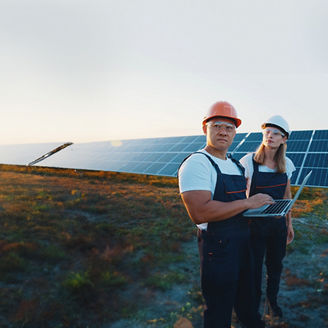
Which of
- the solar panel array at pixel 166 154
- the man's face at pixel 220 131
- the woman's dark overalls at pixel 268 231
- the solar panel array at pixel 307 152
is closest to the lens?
the man's face at pixel 220 131

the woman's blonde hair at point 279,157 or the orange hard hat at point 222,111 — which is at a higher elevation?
the orange hard hat at point 222,111

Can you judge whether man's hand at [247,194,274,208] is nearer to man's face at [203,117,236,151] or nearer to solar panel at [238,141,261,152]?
man's face at [203,117,236,151]

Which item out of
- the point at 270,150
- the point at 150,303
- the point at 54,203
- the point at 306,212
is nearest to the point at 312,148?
the point at 306,212

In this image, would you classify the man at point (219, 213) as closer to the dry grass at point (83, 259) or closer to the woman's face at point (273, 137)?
the woman's face at point (273, 137)

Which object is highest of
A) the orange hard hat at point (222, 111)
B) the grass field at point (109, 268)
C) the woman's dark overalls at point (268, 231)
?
the orange hard hat at point (222, 111)

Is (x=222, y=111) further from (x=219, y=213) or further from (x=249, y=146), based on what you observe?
(x=249, y=146)

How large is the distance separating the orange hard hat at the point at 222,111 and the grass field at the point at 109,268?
10.4 feet

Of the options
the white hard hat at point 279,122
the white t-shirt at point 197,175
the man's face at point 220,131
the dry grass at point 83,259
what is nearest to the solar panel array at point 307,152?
the dry grass at point 83,259

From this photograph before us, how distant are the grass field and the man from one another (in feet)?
6.44

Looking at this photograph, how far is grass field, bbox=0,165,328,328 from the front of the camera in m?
3.67

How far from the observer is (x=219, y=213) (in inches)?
Result: 70.7

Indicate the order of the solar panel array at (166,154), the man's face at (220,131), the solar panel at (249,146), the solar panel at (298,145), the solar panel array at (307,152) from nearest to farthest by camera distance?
the man's face at (220,131), the solar panel array at (307,152), the solar panel array at (166,154), the solar panel at (298,145), the solar panel at (249,146)

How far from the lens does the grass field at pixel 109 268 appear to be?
12.0 feet

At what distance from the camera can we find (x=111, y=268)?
499 centimetres
